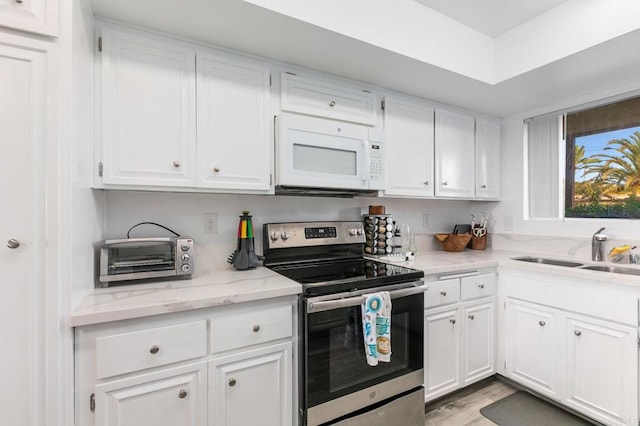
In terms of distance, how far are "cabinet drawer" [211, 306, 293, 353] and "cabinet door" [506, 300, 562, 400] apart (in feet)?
5.41

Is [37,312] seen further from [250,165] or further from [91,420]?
[250,165]

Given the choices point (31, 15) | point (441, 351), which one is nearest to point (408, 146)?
point (441, 351)

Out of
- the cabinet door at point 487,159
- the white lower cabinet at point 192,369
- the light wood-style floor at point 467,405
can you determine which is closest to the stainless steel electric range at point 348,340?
the white lower cabinet at point 192,369

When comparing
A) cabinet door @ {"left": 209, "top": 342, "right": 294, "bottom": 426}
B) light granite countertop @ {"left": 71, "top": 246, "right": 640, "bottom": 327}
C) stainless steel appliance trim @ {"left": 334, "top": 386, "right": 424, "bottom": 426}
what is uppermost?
light granite countertop @ {"left": 71, "top": 246, "right": 640, "bottom": 327}

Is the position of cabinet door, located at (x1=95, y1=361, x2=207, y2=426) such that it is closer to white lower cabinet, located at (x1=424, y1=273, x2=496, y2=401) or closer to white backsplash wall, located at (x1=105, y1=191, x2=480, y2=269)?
white backsplash wall, located at (x1=105, y1=191, x2=480, y2=269)

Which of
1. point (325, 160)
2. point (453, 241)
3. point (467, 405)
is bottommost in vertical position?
point (467, 405)

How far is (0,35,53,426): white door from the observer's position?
992mm

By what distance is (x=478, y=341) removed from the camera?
213 cm

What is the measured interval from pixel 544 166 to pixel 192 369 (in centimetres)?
295

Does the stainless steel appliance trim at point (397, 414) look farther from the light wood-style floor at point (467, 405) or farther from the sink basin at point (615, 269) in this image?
the sink basin at point (615, 269)

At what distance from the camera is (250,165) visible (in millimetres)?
1693

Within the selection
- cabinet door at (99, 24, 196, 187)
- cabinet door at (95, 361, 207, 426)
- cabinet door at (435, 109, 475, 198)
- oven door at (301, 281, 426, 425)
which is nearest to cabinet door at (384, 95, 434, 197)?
cabinet door at (435, 109, 475, 198)

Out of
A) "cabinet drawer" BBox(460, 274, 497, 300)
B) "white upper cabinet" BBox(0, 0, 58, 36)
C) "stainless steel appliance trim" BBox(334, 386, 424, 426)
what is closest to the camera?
"white upper cabinet" BBox(0, 0, 58, 36)

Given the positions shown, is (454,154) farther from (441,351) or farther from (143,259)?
(143,259)
